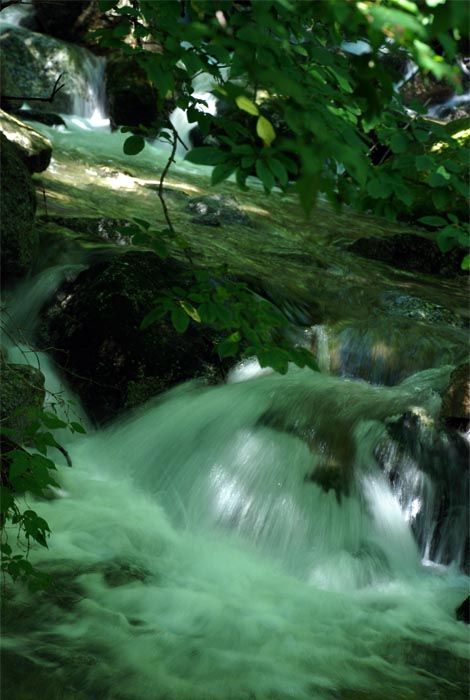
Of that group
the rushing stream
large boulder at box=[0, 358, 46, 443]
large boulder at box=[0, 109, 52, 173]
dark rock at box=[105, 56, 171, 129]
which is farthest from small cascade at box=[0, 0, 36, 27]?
large boulder at box=[0, 358, 46, 443]

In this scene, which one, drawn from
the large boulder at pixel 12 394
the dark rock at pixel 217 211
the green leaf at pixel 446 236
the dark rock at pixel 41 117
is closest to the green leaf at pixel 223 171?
the green leaf at pixel 446 236

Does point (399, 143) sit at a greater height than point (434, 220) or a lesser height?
greater

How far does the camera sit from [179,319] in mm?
2273

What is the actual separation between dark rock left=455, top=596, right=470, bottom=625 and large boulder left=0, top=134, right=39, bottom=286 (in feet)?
13.6

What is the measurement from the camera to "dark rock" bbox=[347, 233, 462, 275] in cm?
913

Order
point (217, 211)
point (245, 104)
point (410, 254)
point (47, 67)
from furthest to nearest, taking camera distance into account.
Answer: point (47, 67) < point (217, 211) < point (410, 254) < point (245, 104)

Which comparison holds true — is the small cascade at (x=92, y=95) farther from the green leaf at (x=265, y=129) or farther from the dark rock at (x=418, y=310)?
the green leaf at (x=265, y=129)

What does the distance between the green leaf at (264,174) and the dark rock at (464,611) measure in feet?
9.45

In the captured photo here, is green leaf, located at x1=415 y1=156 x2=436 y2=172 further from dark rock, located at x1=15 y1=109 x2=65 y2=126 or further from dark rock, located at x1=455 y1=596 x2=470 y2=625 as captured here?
dark rock, located at x1=15 y1=109 x2=65 y2=126

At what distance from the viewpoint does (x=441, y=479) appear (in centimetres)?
463

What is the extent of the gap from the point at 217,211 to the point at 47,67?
7.28 metres

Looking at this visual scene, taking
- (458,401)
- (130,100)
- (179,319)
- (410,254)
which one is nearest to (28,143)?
(410,254)

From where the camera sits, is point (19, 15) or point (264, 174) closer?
point (264, 174)

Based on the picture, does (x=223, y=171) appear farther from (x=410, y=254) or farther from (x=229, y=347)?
(x=410, y=254)
